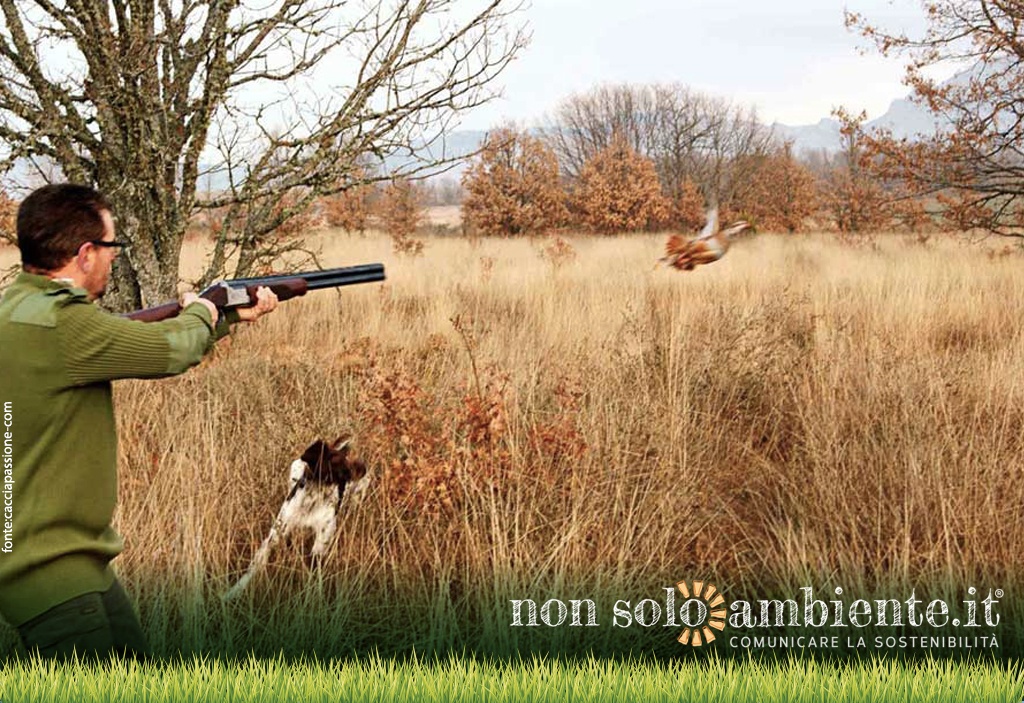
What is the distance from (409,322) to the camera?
862 cm

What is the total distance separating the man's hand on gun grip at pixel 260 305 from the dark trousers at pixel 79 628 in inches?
35.2

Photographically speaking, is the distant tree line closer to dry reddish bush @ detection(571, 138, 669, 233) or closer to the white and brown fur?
dry reddish bush @ detection(571, 138, 669, 233)

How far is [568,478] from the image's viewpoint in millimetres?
4445

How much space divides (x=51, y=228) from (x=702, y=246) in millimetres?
2599

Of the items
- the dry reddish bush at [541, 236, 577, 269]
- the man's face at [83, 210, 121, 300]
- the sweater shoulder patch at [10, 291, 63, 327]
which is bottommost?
the dry reddish bush at [541, 236, 577, 269]

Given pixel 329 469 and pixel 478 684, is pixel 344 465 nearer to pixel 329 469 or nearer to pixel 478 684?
pixel 329 469

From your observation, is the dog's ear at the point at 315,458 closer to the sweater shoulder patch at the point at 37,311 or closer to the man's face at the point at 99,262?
the man's face at the point at 99,262

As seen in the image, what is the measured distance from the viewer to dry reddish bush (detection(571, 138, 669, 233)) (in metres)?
17.9

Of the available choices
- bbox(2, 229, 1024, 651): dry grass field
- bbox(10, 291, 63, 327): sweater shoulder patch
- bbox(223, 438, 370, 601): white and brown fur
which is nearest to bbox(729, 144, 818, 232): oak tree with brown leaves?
bbox(2, 229, 1024, 651): dry grass field

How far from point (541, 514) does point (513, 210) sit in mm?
15850

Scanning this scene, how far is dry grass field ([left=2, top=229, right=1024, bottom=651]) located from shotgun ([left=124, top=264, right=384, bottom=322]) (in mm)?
1081

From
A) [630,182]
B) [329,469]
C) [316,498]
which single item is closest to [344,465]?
[329,469]

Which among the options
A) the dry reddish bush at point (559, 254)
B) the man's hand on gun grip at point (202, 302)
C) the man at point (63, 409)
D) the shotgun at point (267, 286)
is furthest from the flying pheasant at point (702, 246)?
the dry reddish bush at point (559, 254)

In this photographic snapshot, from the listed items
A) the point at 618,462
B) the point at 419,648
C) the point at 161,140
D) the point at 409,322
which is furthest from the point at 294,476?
the point at 409,322
